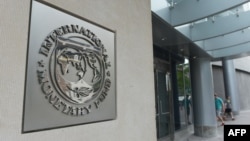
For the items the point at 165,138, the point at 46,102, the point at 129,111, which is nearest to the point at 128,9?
the point at 129,111

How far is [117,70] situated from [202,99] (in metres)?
6.36

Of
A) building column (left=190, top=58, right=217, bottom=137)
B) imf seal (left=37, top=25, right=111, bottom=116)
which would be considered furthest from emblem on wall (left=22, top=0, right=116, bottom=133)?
building column (left=190, top=58, right=217, bottom=137)

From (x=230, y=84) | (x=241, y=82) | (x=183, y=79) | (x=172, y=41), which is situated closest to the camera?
(x=172, y=41)

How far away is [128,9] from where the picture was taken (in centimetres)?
262

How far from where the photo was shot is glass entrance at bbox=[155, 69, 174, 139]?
6449 mm

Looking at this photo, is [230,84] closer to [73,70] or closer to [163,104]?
[163,104]

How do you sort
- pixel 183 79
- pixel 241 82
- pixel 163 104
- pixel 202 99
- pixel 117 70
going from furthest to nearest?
pixel 241 82 → pixel 183 79 → pixel 202 99 → pixel 163 104 → pixel 117 70

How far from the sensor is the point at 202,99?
7.81 m

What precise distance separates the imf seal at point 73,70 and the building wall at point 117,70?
161mm

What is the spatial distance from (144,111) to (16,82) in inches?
65.1

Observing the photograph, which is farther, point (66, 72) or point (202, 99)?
point (202, 99)

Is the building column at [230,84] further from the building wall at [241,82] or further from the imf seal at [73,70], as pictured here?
the imf seal at [73,70]

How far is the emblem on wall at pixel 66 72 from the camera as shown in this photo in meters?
1.54

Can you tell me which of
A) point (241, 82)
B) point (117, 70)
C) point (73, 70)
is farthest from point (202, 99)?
point (241, 82)
